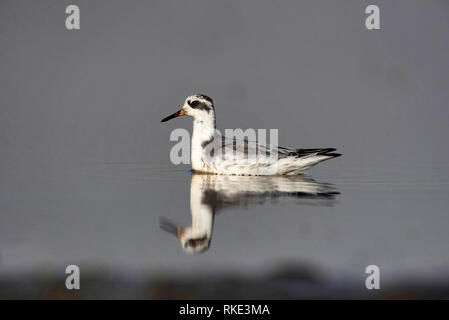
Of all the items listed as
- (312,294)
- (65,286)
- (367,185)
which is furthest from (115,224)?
(367,185)

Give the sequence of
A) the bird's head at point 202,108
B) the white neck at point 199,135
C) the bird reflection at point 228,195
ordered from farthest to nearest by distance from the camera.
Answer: the bird's head at point 202,108 → the white neck at point 199,135 → the bird reflection at point 228,195

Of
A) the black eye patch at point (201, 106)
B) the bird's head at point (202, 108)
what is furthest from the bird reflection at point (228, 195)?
the black eye patch at point (201, 106)

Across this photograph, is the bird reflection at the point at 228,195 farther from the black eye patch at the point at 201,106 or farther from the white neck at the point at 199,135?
the black eye patch at the point at 201,106

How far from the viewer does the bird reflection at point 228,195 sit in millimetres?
7550

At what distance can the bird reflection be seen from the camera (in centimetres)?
755

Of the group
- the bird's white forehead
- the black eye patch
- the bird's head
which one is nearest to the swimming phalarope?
the bird's head

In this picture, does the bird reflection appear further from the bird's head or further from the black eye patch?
the black eye patch

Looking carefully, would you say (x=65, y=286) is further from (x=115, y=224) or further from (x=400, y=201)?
(x=400, y=201)

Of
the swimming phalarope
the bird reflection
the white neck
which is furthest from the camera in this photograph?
the white neck

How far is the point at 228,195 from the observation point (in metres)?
10.1

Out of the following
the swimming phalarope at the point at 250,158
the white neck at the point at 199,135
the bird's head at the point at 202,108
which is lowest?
the swimming phalarope at the point at 250,158

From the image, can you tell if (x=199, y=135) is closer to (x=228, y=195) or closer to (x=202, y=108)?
(x=202, y=108)

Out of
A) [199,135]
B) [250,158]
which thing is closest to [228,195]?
[250,158]

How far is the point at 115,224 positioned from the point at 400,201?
4849mm
